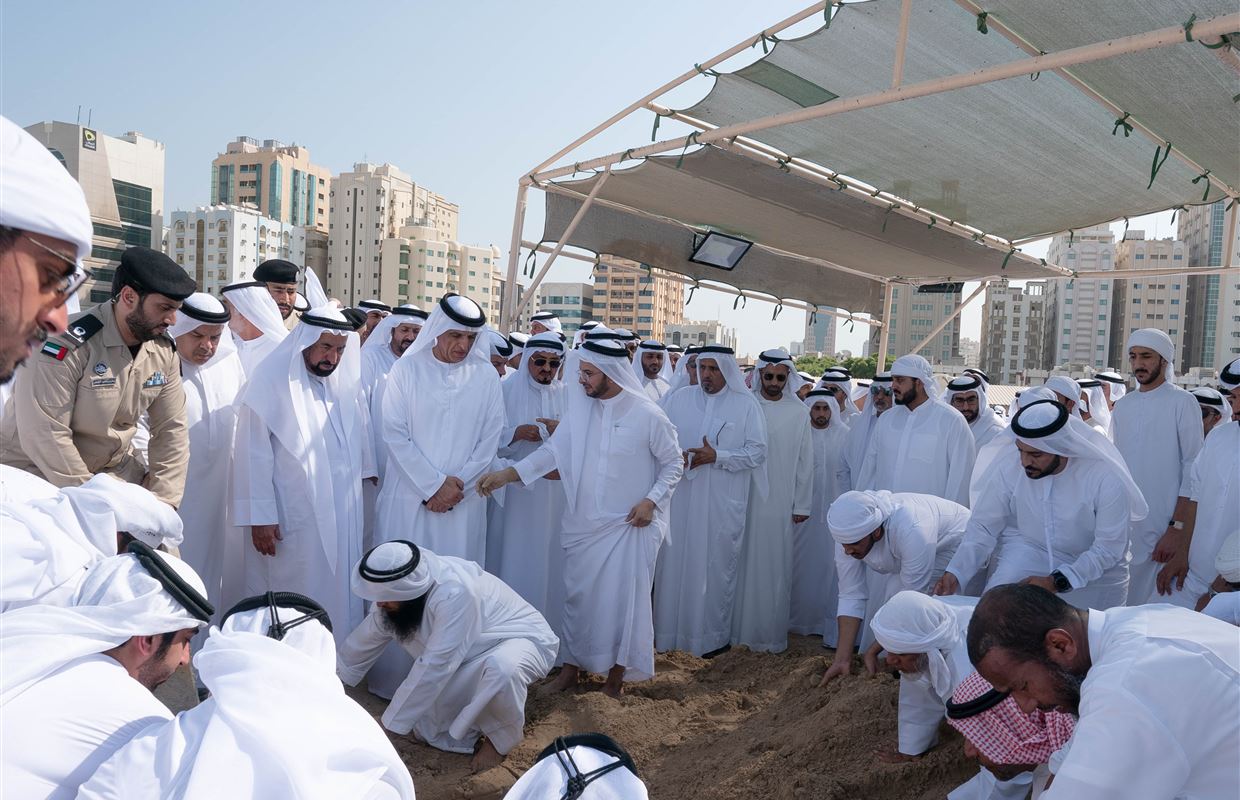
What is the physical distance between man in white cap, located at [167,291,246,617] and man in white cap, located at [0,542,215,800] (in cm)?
256

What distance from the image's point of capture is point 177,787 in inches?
58.8

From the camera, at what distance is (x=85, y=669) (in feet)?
5.41

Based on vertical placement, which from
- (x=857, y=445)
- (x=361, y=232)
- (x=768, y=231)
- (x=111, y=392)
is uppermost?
(x=361, y=232)

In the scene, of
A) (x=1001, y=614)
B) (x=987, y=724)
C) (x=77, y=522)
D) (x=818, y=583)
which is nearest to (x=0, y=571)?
(x=77, y=522)

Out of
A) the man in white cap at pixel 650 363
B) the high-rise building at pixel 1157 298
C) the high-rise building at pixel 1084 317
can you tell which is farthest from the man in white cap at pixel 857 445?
the high-rise building at pixel 1084 317

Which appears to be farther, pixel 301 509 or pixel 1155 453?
pixel 1155 453

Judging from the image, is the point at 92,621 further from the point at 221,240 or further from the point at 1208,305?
the point at 1208,305

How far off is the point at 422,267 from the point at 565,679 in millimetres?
78085

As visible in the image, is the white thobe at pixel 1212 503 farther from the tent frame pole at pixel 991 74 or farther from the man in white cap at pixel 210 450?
the man in white cap at pixel 210 450

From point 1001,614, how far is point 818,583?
4278 millimetres

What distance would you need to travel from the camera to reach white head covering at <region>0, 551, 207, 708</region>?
1571 millimetres

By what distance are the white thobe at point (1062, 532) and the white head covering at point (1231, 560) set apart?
0.37 meters

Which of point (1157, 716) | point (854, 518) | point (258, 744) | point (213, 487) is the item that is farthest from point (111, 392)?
point (1157, 716)

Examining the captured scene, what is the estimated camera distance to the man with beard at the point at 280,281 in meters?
5.56
